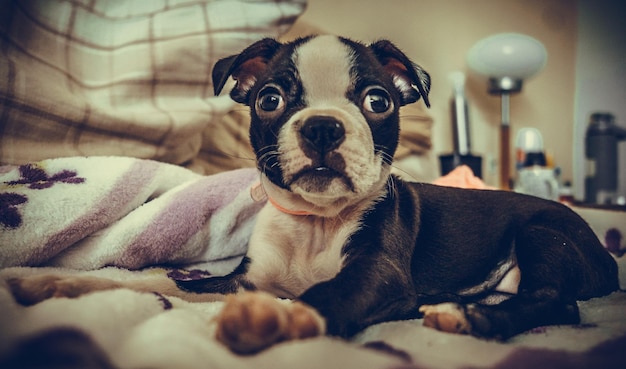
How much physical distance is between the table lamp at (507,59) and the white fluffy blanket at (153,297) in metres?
1.75

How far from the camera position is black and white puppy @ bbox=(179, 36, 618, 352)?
84cm

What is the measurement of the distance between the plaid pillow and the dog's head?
602 millimetres

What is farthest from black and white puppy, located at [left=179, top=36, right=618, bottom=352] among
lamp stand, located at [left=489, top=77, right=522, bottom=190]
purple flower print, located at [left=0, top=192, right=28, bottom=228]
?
lamp stand, located at [left=489, top=77, right=522, bottom=190]

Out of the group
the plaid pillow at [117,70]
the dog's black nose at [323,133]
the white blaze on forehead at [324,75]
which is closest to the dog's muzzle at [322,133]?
the dog's black nose at [323,133]

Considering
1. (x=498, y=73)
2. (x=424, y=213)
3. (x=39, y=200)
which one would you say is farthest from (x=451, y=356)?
(x=498, y=73)

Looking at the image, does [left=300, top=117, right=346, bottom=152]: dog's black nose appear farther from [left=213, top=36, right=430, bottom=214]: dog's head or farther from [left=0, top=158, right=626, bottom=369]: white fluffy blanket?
[left=0, top=158, right=626, bottom=369]: white fluffy blanket

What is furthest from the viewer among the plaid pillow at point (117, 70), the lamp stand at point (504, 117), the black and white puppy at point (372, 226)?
the lamp stand at point (504, 117)

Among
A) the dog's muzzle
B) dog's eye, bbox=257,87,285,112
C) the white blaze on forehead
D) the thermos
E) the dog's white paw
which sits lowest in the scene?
the thermos

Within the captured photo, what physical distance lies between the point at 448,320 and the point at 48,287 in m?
0.71

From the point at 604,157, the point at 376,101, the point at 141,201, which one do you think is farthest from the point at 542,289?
the point at 604,157

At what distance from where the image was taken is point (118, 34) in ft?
5.34

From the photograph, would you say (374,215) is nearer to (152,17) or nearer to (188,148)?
(188,148)

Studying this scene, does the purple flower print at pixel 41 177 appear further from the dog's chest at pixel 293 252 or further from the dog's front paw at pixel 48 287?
the dog's chest at pixel 293 252

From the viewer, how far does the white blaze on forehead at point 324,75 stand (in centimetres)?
99
